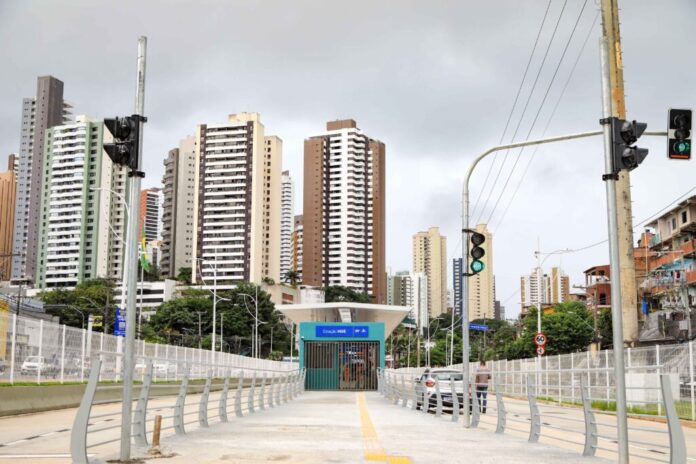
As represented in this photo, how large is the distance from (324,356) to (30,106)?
14864cm

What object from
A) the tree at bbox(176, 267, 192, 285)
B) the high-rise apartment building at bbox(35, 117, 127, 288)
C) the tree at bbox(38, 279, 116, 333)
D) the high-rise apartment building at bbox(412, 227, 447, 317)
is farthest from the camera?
the high-rise apartment building at bbox(412, 227, 447, 317)

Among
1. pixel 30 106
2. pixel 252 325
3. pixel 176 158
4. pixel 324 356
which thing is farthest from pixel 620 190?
pixel 30 106

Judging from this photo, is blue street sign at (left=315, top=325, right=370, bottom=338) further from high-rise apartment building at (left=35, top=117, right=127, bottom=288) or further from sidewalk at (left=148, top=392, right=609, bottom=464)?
high-rise apartment building at (left=35, top=117, right=127, bottom=288)

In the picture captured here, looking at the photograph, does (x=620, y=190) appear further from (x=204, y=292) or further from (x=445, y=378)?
(x=204, y=292)

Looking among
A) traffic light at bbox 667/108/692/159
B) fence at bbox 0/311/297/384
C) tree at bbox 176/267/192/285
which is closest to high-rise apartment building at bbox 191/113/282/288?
tree at bbox 176/267/192/285

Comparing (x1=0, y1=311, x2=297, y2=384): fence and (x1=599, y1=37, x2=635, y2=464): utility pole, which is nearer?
(x1=599, y1=37, x2=635, y2=464): utility pole

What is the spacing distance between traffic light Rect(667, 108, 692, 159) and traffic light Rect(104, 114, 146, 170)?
24.0 feet

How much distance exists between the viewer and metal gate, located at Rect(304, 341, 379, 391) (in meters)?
44.0

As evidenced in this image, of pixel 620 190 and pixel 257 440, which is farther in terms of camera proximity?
pixel 620 190

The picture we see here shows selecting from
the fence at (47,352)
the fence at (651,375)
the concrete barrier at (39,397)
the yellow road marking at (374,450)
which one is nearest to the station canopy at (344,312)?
the fence at (651,375)

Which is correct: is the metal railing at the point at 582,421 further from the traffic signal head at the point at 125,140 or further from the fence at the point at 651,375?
the traffic signal head at the point at 125,140

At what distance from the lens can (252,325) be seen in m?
106

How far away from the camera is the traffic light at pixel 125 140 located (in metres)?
9.63

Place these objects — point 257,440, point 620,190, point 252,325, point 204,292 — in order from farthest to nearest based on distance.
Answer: point 204,292 → point 252,325 → point 620,190 → point 257,440
